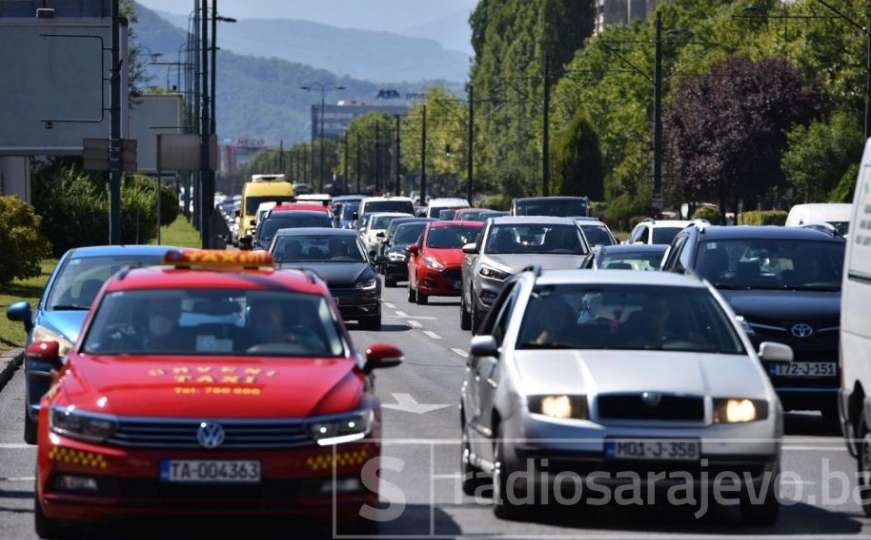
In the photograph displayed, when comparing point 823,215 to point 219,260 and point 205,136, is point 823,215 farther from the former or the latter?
point 219,260

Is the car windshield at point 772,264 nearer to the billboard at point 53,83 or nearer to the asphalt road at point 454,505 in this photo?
the asphalt road at point 454,505

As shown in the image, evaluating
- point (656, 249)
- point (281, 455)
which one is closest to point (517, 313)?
point (281, 455)

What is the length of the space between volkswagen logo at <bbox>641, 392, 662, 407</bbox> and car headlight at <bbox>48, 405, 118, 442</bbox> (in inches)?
111

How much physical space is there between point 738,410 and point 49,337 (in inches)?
247

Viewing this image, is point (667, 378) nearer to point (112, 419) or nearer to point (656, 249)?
point (112, 419)

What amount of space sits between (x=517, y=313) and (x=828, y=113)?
66.7 meters

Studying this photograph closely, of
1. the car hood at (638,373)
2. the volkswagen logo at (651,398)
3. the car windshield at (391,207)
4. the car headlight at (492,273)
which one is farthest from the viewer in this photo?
the car windshield at (391,207)

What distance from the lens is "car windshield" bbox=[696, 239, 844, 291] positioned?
17.5 m

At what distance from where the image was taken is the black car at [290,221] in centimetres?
4203

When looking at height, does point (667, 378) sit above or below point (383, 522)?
above

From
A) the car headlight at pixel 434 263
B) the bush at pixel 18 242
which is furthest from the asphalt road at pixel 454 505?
the car headlight at pixel 434 263

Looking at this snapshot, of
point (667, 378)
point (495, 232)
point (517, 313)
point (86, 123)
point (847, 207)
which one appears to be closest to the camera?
point (667, 378)

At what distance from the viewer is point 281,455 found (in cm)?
984

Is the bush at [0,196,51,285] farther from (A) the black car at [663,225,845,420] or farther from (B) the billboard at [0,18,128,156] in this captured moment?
(A) the black car at [663,225,845,420]
